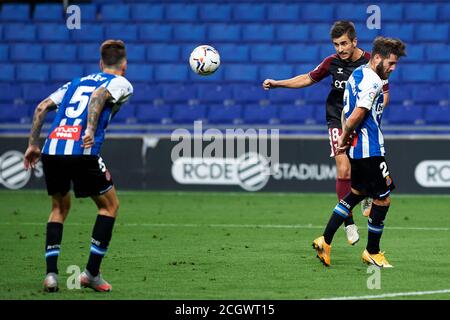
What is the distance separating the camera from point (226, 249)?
10.2 m

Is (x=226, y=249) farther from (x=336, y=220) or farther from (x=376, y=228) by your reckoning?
(x=376, y=228)

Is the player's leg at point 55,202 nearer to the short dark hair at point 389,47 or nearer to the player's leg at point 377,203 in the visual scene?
the player's leg at point 377,203

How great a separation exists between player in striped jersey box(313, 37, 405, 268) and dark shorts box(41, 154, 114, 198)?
226cm

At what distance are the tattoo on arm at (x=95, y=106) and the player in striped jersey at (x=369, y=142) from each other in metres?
2.27

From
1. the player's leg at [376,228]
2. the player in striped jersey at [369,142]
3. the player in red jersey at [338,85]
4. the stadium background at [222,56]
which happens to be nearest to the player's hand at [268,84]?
the player in red jersey at [338,85]

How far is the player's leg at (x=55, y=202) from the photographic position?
7395 mm

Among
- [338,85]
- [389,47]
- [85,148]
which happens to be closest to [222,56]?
[338,85]

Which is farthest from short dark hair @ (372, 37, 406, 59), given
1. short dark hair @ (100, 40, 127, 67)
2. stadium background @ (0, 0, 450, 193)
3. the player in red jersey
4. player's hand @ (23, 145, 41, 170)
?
stadium background @ (0, 0, 450, 193)

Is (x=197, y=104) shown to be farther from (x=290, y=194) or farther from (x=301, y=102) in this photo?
(x=290, y=194)

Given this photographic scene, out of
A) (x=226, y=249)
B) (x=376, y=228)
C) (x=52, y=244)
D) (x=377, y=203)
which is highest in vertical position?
(x=377, y=203)

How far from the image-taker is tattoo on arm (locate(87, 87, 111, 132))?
7227mm
